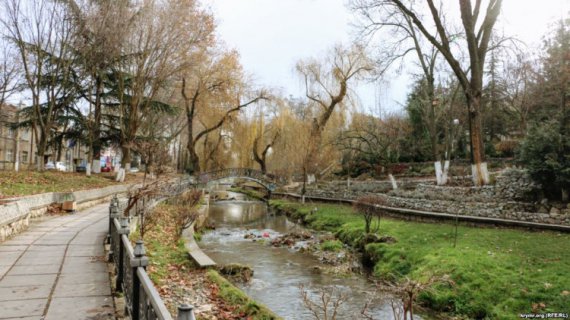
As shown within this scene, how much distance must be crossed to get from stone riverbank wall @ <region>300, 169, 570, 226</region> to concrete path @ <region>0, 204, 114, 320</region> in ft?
40.2

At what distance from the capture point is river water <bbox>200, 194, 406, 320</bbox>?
845cm

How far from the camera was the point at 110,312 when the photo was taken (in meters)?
4.93

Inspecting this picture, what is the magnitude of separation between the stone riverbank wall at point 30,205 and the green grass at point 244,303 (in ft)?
16.1

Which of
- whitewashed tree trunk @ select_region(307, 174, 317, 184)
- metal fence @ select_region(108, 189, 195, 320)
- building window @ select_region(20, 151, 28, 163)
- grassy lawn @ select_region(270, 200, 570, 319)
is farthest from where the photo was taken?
building window @ select_region(20, 151, 28, 163)

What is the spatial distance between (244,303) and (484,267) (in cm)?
555

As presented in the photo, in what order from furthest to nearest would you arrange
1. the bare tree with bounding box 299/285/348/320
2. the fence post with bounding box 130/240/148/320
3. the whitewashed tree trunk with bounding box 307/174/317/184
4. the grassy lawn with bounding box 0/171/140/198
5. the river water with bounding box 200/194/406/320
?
the whitewashed tree trunk with bounding box 307/174/317/184 → the grassy lawn with bounding box 0/171/140/198 → the river water with bounding box 200/194/406/320 → the bare tree with bounding box 299/285/348/320 → the fence post with bounding box 130/240/148/320

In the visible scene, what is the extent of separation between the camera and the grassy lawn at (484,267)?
25.0ft

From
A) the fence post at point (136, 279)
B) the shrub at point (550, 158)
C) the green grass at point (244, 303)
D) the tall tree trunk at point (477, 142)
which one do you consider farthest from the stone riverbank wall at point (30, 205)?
the tall tree trunk at point (477, 142)

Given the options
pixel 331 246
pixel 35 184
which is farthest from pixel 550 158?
pixel 35 184

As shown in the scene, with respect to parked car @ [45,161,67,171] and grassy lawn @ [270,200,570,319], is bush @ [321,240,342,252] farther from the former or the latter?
parked car @ [45,161,67,171]

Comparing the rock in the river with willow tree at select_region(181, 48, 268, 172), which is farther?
willow tree at select_region(181, 48, 268, 172)

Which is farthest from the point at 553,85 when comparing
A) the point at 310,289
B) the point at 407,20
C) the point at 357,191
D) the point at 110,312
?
the point at 110,312

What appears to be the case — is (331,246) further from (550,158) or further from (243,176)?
(243,176)

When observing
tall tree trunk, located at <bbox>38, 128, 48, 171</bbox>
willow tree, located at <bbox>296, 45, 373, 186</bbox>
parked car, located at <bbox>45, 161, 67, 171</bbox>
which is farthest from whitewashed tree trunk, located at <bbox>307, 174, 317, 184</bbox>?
parked car, located at <bbox>45, 161, 67, 171</bbox>
